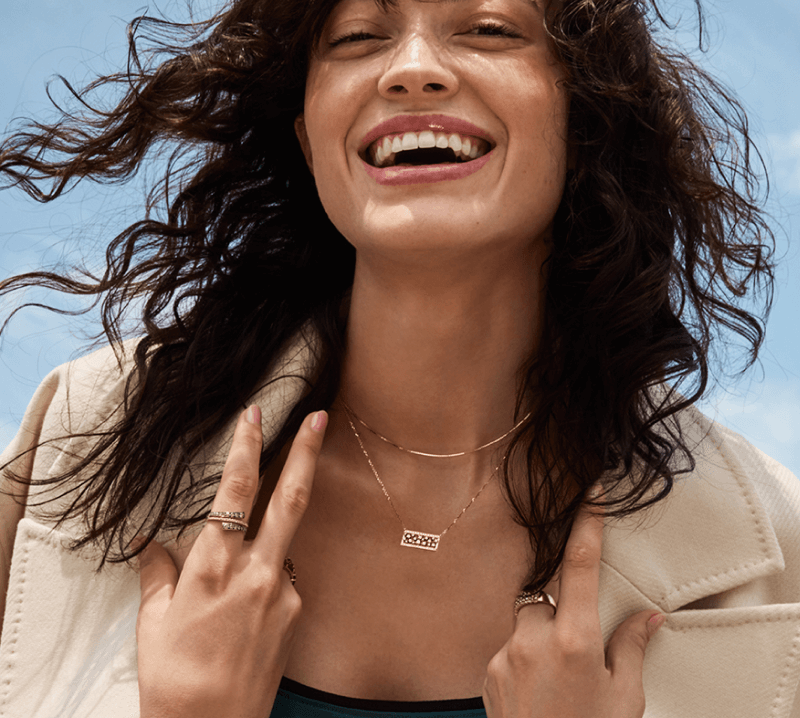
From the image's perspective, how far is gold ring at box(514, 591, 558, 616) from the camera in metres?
2.82

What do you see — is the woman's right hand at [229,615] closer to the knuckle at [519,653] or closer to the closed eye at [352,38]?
the knuckle at [519,653]

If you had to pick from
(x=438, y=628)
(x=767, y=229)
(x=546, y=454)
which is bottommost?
(x=438, y=628)

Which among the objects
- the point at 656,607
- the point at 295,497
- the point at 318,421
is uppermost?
the point at 318,421

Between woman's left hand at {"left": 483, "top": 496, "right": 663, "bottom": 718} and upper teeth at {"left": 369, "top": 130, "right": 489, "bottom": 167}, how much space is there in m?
1.08

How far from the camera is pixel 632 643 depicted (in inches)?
114

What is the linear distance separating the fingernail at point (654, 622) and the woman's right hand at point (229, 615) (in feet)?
3.35

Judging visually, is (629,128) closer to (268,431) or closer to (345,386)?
(345,386)

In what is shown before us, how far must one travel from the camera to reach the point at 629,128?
9.96 ft

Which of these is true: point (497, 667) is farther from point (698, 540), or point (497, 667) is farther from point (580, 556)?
point (698, 540)

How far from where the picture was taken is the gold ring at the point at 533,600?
111 inches

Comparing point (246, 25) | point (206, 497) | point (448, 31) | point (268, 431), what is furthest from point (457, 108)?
point (206, 497)

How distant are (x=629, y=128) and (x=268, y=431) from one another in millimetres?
1383

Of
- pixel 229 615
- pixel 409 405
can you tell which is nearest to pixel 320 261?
pixel 409 405

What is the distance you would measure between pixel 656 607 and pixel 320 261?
153 centimetres
